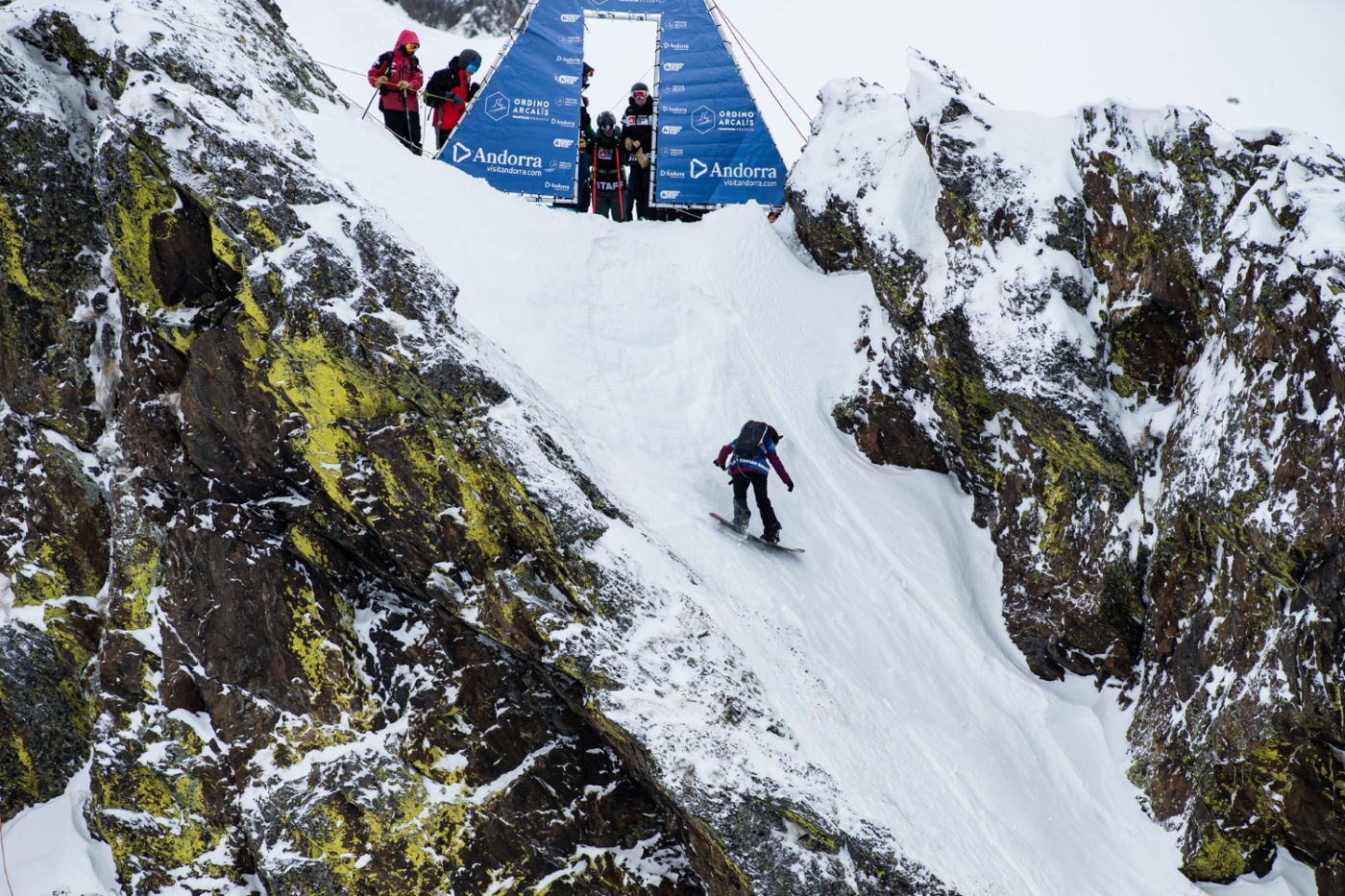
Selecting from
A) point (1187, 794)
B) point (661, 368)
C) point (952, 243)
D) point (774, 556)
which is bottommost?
point (1187, 794)

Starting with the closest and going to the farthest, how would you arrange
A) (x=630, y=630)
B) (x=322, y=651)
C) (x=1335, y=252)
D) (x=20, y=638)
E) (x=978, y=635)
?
1. (x=1335, y=252)
2. (x=630, y=630)
3. (x=322, y=651)
4. (x=20, y=638)
5. (x=978, y=635)

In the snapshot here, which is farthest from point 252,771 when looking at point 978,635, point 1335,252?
point 1335,252

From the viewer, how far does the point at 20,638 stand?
1069 centimetres

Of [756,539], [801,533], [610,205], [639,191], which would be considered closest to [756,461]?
→ [756,539]

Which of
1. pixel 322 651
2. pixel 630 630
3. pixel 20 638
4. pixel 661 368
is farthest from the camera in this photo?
pixel 661 368

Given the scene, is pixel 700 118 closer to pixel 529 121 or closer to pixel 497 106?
pixel 529 121

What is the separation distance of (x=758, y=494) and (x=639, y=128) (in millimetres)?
7880

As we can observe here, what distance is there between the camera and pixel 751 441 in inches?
428

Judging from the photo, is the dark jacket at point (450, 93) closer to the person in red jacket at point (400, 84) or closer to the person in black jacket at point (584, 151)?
the person in red jacket at point (400, 84)

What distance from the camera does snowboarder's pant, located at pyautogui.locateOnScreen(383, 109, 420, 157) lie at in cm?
1559

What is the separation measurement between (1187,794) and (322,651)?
29.4ft

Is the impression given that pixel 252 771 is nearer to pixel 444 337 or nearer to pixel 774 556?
pixel 444 337

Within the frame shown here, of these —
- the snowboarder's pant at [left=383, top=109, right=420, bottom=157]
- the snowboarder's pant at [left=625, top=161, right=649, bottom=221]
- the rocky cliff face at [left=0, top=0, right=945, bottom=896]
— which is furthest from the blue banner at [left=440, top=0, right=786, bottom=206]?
the rocky cliff face at [left=0, top=0, right=945, bottom=896]

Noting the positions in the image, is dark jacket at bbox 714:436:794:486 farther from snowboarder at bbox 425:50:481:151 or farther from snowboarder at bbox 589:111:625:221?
snowboarder at bbox 425:50:481:151
